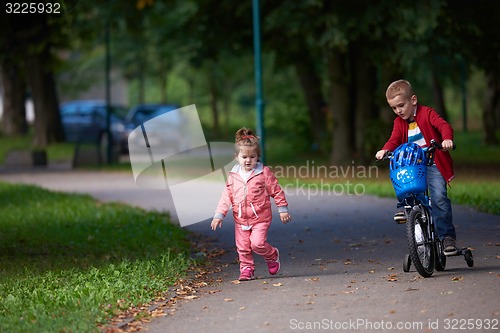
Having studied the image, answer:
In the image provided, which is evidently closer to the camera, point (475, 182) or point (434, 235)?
point (434, 235)

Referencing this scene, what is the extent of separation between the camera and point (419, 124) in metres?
9.99

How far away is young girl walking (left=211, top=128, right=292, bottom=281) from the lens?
10.1m

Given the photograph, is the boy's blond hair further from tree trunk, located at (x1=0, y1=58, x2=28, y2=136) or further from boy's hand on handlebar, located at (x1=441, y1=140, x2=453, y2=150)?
tree trunk, located at (x1=0, y1=58, x2=28, y2=136)

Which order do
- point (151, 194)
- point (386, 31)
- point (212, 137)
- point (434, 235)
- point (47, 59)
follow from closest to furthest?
point (434, 235)
point (151, 194)
point (386, 31)
point (47, 59)
point (212, 137)

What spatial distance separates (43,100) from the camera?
4184 centimetres

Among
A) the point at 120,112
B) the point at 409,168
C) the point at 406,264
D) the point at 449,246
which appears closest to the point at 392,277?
the point at 406,264

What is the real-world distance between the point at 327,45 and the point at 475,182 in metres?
5.56

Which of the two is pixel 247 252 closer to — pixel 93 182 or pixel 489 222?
pixel 489 222

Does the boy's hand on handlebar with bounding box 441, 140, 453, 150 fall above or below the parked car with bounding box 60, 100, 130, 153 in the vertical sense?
above

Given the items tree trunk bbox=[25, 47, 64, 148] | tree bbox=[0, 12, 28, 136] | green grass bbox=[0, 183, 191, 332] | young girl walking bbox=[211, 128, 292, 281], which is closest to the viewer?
green grass bbox=[0, 183, 191, 332]

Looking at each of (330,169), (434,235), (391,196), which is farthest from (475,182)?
(434,235)

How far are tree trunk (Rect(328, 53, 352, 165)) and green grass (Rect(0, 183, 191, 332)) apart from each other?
9.79 metres

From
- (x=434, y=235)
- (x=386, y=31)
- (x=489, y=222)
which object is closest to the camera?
(x=434, y=235)

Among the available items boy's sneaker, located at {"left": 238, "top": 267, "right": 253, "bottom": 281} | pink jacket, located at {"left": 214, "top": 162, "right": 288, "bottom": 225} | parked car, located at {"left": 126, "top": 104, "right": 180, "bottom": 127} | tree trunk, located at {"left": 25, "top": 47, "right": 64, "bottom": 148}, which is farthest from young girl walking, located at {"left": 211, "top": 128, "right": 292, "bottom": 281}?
parked car, located at {"left": 126, "top": 104, "right": 180, "bottom": 127}
